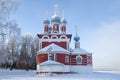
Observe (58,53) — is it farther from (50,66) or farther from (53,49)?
(50,66)

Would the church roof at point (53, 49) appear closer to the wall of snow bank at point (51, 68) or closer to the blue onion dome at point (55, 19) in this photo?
the wall of snow bank at point (51, 68)

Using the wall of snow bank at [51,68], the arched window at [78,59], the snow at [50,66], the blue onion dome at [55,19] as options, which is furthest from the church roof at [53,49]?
the blue onion dome at [55,19]

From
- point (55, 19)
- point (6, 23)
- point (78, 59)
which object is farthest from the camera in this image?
point (55, 19)

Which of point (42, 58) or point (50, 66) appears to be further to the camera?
point (42, 58)

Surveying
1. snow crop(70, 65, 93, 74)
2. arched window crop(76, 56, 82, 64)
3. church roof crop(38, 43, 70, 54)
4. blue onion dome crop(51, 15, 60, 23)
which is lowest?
snow crop(70, 65, 93, 74)

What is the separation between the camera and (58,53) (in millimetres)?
30922

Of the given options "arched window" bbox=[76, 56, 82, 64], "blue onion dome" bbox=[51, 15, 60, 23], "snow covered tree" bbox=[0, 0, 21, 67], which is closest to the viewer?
"snow covered tree" bbox=[0, 0, 21, 67]

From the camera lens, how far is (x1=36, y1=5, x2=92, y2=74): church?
29.8 meters

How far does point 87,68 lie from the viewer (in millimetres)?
33406

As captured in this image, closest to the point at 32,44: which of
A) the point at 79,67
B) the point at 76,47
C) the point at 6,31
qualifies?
the point at 76,47

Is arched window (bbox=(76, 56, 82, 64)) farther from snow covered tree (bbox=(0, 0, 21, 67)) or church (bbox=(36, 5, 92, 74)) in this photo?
snow covered tree (bbox=(0, 0, 21, 67))

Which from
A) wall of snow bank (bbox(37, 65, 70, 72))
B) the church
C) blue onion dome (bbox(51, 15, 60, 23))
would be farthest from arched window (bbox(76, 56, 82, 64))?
blue onion dome (bbox(51, 15, 60, 23))

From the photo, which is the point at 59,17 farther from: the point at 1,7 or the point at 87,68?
the point at 1,7

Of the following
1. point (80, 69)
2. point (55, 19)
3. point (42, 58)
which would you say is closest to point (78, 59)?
point (80, 69)
